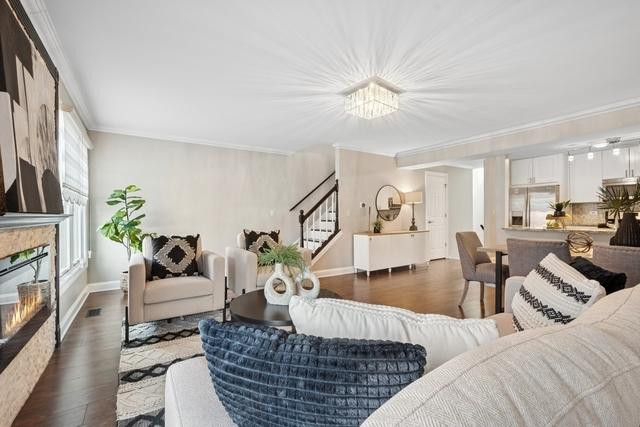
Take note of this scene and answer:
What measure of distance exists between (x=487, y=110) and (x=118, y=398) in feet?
14.7

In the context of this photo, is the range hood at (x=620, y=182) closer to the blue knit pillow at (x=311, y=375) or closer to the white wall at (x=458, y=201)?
the white wall at (x=458, y=201)

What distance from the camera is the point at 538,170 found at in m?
5.65

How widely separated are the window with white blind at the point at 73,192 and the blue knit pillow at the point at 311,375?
323 cm

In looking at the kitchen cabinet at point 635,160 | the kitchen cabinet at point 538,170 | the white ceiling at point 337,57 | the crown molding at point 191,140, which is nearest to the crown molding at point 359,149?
the crown molding at point 191,140

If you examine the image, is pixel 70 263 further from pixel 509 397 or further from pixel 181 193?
pixel 509 397

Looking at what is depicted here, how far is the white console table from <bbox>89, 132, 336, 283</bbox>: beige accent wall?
60.5 inches

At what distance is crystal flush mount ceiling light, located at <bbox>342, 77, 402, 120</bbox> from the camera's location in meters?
3.03

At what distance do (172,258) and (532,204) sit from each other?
6120 mm

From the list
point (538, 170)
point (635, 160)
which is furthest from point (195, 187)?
point (635, 160)

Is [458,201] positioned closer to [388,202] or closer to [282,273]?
[388,202]

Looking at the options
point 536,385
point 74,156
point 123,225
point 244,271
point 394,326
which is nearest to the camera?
point 536,385

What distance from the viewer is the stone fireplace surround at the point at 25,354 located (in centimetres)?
158

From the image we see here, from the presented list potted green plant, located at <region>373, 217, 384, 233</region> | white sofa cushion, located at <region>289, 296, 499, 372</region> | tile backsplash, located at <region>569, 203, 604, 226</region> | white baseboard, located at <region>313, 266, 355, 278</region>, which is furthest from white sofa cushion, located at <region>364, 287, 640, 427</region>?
tile backsplash, located at <region>569, 203, 604, 226</region>

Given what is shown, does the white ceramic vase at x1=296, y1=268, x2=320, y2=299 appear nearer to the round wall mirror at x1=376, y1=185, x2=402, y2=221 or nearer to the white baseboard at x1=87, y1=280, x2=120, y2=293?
the white baseboard at x1=87, y1=280, x2=120, y2=293
